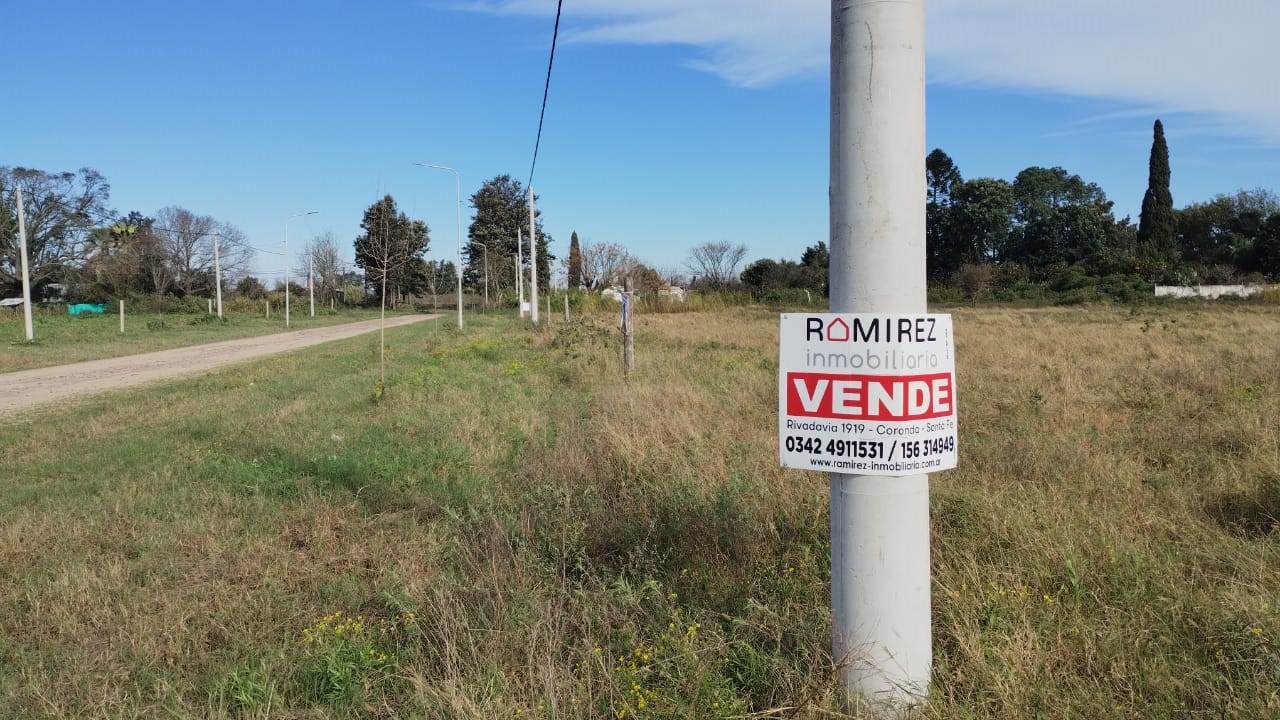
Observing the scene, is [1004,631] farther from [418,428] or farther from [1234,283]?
[1234,283]

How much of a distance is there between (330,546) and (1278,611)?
4663 mm

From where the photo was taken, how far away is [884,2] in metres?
2.43

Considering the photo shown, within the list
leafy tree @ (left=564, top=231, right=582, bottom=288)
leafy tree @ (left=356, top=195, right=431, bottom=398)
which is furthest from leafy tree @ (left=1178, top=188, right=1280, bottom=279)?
leafy tree @ (left=356, top=195, right=431, bottom=398)

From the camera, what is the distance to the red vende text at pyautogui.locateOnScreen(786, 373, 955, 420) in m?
2.39

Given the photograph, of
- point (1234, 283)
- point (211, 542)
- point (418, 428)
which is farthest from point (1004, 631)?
point (1234, 283)

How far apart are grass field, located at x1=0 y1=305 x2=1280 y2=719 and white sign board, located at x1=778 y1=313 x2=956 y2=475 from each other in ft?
2.58

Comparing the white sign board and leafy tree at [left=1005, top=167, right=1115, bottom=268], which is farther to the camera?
leafy tree at [left=1005, top=167, right=1115, bottom=268]

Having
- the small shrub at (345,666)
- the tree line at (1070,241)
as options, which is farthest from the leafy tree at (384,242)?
the tree line at (1070,241)

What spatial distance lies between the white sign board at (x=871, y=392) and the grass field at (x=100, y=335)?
19.4 meters

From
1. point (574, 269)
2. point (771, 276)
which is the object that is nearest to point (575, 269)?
point (574, 269)

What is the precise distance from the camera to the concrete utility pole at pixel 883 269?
2426 mm

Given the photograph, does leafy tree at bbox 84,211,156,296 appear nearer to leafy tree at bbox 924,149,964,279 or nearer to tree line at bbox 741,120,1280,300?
tree line at bbox 741,120,1280,300

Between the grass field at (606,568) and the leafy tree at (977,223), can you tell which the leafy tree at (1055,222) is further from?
the grass field at (606,568)

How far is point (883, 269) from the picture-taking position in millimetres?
2422
